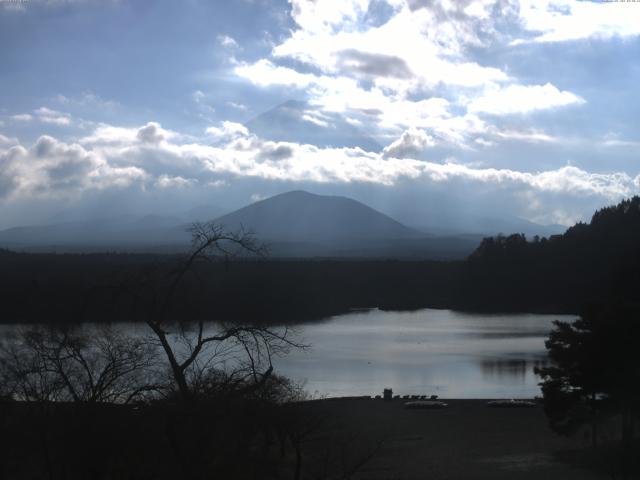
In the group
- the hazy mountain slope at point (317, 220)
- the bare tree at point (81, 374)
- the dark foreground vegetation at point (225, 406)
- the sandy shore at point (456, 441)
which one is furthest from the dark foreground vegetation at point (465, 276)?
the hazy mountain slope at point (317, 220)

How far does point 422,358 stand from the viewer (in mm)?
24500

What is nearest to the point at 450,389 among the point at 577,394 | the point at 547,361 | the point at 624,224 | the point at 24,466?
the point at 547,361

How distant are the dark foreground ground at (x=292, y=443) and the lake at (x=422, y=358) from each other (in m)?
2.76

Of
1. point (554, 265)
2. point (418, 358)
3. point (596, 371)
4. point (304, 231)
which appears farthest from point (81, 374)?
point (304, 231)

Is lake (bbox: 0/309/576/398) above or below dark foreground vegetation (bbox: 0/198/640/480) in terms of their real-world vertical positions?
below

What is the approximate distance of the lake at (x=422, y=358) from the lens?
63.7ft

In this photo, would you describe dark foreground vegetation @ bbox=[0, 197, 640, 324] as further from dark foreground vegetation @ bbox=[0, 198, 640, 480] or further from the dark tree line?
the dark tree line

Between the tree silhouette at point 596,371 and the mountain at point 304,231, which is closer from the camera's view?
the tree silhouette at point 596,371

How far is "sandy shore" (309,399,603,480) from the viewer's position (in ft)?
33.3

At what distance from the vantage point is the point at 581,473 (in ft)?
31.0

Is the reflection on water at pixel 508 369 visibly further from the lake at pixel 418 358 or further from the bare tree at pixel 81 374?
the bare tree at pixel 81 374

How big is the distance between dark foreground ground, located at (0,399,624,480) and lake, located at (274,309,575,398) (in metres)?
2.76

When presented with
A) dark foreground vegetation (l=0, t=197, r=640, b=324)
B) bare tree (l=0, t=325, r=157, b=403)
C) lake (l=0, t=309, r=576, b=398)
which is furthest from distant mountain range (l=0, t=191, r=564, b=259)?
bare tree (l=0, t=325, r=157, b=403)

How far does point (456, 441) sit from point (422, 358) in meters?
11.8
